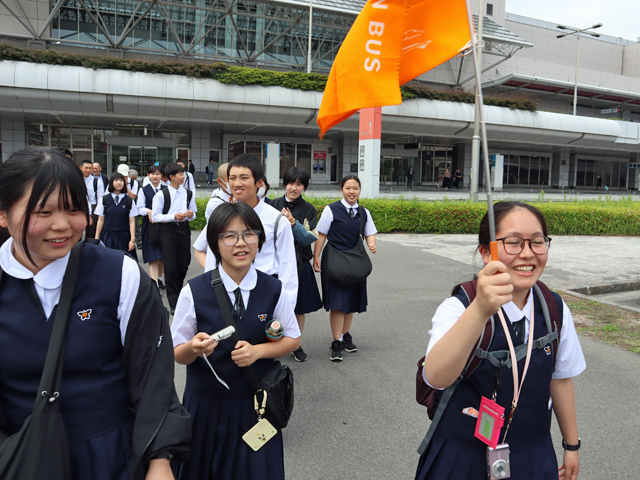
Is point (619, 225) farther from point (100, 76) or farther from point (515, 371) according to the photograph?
point (100, 76)

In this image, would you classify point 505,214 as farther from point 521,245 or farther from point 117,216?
point 117,216

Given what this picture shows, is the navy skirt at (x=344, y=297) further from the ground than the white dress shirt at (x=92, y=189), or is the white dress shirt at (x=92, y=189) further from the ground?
the white dress shirt at (x=92, y=189)

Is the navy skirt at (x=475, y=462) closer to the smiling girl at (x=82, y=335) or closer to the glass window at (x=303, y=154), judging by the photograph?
the smiling girl at (x=82, y=335)

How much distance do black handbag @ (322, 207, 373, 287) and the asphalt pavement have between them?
830 millimetres

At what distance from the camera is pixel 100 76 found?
2130 cm

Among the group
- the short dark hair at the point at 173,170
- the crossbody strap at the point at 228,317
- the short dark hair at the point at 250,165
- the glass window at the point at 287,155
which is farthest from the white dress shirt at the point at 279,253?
the glass window at the point at 287,155

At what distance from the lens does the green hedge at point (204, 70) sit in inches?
802

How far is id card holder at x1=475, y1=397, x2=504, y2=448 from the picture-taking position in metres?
1.64

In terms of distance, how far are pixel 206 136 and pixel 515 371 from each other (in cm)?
2917

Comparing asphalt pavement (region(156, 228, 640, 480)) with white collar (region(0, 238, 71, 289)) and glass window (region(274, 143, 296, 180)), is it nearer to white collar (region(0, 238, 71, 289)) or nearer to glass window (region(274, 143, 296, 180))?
white collar (region(0, 238, 71, 289))

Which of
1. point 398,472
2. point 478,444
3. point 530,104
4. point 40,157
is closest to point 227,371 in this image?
point 478,444

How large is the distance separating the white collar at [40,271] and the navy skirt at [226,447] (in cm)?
113

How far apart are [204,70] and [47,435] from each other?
23493 mm

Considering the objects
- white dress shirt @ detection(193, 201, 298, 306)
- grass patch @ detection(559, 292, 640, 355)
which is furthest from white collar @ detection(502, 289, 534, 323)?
grass patch @ detection(559, 292, 640, 355)
